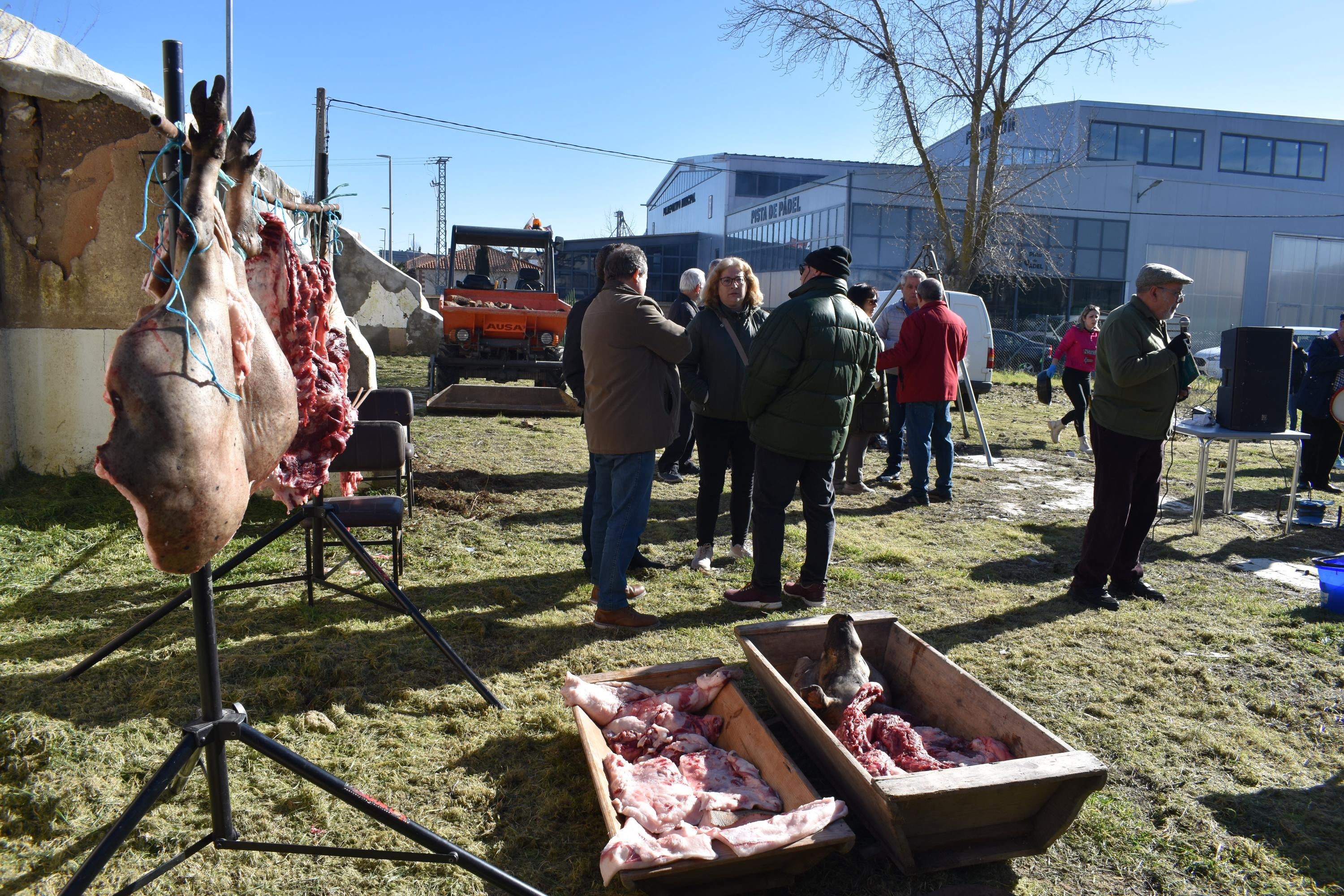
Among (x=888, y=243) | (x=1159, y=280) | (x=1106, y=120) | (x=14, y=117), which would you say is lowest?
(x=1159, y=280)

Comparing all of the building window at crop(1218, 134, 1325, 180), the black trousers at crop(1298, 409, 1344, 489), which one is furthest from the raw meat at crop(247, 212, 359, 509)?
the building window at crop(1218, 134, 1325, 180)

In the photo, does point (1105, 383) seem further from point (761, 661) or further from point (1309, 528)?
point (1309, 528)

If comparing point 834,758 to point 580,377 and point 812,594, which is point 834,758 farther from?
point 580,377

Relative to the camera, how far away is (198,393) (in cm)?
166

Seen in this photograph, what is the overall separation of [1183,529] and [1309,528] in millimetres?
1193

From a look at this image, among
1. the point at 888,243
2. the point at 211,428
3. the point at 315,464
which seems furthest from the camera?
the point at 888,243

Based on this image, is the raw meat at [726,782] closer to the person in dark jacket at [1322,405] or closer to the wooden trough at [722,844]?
the wooden trough at [722,844]

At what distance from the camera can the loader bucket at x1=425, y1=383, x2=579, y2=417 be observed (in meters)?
10.7

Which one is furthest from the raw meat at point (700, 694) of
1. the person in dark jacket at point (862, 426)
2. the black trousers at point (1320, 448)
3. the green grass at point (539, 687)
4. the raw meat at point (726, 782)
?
the black trousers at point (1320, 448)

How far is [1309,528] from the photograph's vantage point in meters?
7.38

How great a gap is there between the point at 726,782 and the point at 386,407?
14.3ft

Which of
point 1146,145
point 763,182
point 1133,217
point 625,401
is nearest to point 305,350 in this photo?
point 625,401

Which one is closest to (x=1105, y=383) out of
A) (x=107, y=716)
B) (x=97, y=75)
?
(x=107, y=716)

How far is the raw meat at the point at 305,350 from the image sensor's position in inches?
102
